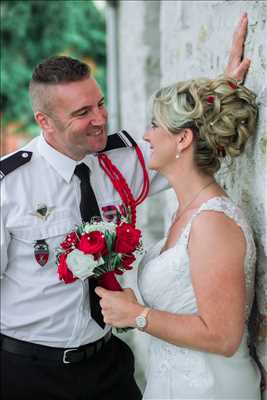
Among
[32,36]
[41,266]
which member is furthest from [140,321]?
[32,36]

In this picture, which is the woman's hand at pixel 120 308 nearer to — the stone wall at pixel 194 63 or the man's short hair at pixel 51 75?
the stone wall at pixel 194 63

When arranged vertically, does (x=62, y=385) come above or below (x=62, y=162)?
below

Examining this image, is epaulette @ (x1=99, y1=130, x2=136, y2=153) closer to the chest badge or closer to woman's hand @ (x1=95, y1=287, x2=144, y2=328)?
the chest badge

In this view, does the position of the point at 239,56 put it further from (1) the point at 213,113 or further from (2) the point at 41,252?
(2) the point at 41,252

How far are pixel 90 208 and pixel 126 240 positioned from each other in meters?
0.42

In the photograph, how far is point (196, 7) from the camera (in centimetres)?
311

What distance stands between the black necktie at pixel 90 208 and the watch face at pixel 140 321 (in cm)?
39

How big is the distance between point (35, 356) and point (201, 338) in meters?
0.81

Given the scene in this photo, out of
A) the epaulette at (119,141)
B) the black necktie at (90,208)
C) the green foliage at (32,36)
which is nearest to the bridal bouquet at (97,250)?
the black necktie at (90,208)

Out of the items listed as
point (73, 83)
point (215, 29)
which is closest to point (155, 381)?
point (73, 83)

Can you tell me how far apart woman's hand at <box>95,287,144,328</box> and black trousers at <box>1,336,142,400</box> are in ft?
1.61

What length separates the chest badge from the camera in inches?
92.7

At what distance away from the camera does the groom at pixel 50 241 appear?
7.67 feet

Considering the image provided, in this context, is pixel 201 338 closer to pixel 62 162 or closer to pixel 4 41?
pixel 62 162
